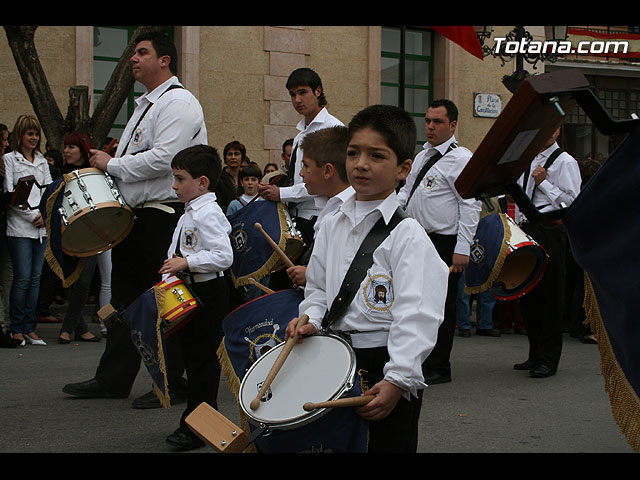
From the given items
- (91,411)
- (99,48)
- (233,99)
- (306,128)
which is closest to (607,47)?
(233,99)

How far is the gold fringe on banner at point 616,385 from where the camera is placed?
227 centimetres

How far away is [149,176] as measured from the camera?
5.13 m

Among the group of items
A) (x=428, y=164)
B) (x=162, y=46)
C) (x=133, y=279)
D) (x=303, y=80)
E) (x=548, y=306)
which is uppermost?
(x=162, y=46)

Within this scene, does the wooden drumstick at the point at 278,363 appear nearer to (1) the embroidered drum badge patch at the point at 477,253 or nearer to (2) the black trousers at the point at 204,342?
(2) the black trousers at the point at 204,342

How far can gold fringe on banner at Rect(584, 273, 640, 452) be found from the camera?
2.27 m

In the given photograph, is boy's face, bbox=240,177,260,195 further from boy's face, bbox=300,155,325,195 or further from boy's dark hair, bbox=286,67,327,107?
boy's face, bbox=300,155,325,195

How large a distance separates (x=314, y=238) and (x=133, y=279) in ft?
6.31

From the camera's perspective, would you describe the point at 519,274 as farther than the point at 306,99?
Yes

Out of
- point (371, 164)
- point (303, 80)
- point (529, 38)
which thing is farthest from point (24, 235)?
point (529, 38)

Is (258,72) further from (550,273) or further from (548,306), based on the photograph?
(548,306)

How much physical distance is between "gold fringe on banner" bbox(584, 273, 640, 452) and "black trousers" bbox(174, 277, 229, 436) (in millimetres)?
2488

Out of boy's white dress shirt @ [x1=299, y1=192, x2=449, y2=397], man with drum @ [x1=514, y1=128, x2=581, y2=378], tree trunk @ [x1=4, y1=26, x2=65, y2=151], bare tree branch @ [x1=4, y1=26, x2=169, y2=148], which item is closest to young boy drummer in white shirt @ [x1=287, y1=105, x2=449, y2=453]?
boy's white dress shirt @ [x1=299, y1=192, x2=449, y2=397]
